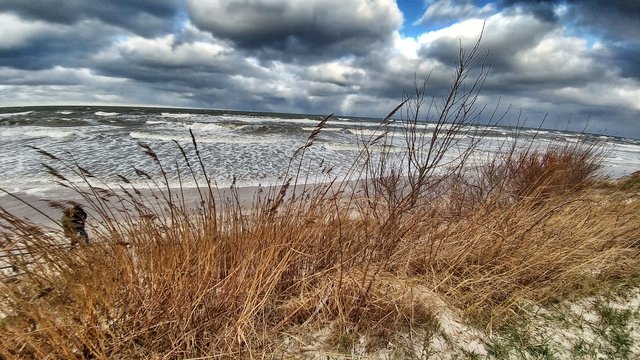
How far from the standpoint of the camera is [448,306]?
252 cm

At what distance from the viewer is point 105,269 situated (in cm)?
209

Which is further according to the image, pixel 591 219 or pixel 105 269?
pixel 591 219

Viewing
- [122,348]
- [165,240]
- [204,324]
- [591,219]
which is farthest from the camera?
[591,219]

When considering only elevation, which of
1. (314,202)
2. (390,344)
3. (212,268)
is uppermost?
(314,202)

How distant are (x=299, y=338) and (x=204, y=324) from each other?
510 millimetres

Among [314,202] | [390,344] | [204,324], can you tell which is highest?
[314,202]

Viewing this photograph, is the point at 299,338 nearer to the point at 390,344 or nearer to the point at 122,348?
the point at 390,344

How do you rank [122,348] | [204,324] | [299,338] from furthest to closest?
[299,338] → [204,324] → [122,348]

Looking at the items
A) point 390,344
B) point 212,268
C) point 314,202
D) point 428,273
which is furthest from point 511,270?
point 212,268

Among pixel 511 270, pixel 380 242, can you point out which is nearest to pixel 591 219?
pixel 511 270

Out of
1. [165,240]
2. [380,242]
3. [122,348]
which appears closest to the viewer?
[122,348]

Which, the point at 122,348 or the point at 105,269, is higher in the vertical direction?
the point at 105,269

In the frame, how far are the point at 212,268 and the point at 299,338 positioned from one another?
611 millimetres

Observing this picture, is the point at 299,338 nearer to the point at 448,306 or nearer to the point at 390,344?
the point at 390,344
